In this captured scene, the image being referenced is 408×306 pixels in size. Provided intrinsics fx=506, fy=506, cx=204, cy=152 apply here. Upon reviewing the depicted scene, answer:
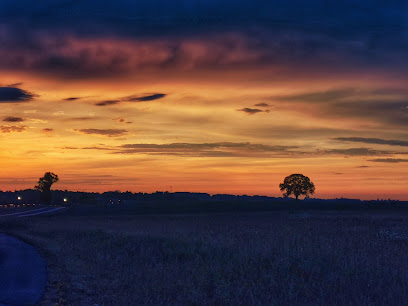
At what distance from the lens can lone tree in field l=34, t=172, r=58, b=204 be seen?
139 m

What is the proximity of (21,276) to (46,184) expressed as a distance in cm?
12839

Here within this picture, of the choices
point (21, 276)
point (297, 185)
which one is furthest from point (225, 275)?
point (297, 185)

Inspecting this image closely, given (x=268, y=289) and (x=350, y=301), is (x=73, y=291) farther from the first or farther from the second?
(x=350, y=301)

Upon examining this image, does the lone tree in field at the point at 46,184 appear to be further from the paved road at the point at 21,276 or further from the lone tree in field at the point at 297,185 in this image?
the paved road at the point at 21,276

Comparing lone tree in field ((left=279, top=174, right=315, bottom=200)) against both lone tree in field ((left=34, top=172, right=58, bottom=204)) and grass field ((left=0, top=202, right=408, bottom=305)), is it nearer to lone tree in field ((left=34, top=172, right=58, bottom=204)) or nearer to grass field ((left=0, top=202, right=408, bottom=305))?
lone tree in field ((left=34, top=172, right=58, bottom=204))

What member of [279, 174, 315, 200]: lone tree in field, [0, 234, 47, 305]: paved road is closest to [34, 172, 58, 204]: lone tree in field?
[279, 174, 315, 200]: lone tree in field

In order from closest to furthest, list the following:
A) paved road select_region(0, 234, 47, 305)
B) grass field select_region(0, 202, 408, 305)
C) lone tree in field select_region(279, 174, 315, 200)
A: paved road select_region(0, 234, 47, 305) → grass field select_region(0, 202, 408, 305) → lone tree in field select_region(279, 174, 315, 200)

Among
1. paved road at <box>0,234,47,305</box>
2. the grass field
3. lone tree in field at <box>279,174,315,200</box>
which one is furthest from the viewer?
lone tree in field at <box>279,174,315,200</box>

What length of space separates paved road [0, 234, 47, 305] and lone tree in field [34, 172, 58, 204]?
118102 mm

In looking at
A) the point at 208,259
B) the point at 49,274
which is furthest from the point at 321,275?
the point at 49,274

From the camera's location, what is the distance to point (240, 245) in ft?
80.1

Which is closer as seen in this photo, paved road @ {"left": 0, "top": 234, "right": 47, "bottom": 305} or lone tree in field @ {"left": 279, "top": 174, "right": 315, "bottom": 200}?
paved road @ {"left": 0, "top": 234, "right": 47, "bottom": 305}

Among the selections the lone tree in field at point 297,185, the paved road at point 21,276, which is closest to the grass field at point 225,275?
the paved road at point 21,276

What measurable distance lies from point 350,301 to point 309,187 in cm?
11058
